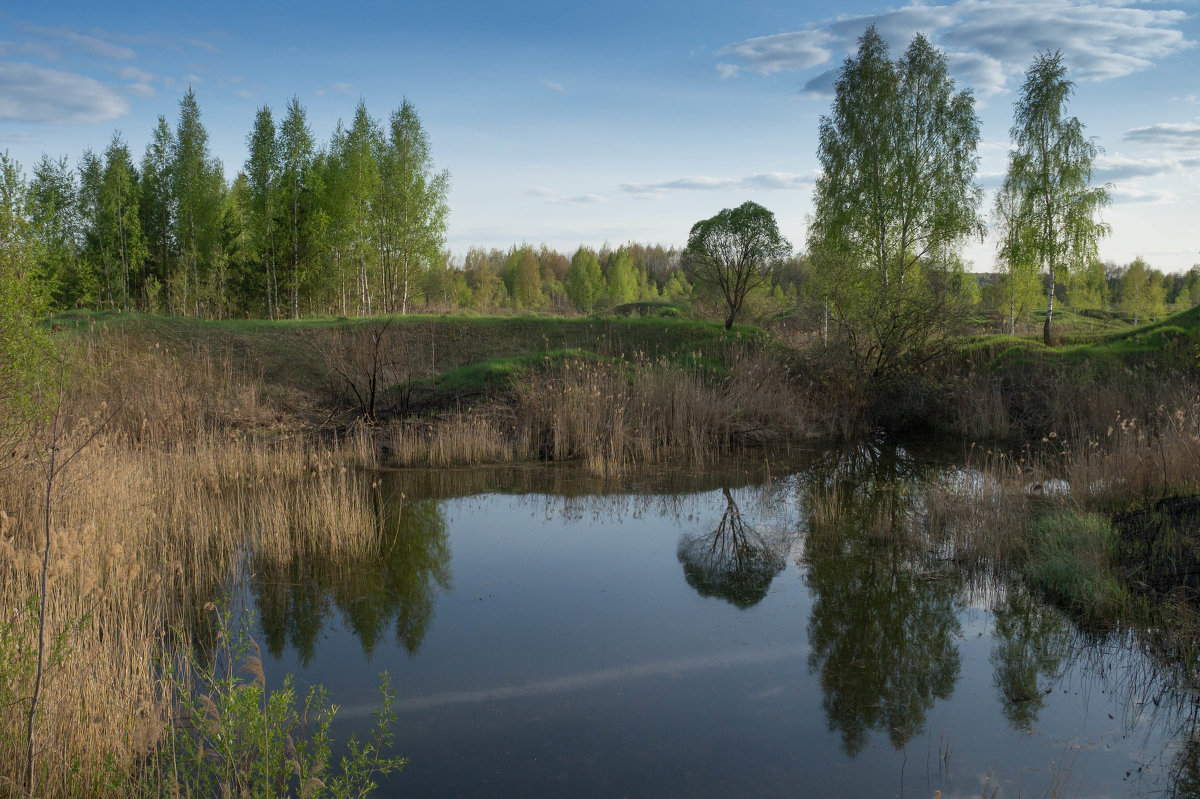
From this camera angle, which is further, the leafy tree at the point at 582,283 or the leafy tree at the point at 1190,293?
the leafy tree at the point at 1190,293

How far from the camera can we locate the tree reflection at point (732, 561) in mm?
6516

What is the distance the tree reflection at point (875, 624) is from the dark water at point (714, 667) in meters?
0.02

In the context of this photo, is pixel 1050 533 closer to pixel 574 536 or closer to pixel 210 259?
pixel 574 536

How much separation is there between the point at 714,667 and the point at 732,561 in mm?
2297

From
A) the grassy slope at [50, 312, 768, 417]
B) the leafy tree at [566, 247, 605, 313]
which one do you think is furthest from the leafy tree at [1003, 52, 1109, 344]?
the leafy tree at [566, 247, 605, 313]

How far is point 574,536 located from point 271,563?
9.59 feet

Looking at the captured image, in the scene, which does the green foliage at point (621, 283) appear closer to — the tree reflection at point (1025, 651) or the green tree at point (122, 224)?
the green tree at point (122, 224)

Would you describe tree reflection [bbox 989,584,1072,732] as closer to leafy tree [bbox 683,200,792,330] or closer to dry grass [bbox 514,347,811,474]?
dry grass [bbox 514,347,811,474]

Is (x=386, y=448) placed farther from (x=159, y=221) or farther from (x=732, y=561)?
(x=159, y=221)

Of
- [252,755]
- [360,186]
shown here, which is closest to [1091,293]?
[360,186]

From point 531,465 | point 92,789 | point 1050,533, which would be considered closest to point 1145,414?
point 1050,533

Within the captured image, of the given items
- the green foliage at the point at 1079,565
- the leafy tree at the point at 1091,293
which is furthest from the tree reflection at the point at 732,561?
the leafy tree at the point at 1091,293

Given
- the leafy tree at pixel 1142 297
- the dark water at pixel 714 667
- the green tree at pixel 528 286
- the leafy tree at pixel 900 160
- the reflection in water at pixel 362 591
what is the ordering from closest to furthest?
the dark water at pixel 714 667 < the reflection in water at pixel 362 591 < the leafy tree at pixel 900 160 < the leafy tree at pixel 1142 297 < the green tree at pixel 528 286

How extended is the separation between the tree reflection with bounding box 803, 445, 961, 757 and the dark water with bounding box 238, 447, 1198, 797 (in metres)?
0.02
